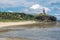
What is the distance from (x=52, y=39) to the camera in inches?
940

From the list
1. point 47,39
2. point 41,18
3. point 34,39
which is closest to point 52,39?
point 47,39

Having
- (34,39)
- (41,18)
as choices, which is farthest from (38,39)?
(41,18)

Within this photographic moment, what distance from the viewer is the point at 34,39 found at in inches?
938

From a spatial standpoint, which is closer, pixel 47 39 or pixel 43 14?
pixel 47 39

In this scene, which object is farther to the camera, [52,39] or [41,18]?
[41,18]

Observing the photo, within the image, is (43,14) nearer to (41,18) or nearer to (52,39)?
(41,18)

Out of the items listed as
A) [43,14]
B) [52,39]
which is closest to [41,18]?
[43,14]

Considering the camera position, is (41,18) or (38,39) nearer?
(38,39)

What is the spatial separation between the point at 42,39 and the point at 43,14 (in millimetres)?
134424

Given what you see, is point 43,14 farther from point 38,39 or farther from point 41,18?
point 38,39

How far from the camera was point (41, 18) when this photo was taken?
497 feet

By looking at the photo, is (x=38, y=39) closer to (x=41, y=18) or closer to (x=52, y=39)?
(x=52, y=39)

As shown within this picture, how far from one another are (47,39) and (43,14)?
441 ft

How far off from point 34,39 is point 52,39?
2.17 m
